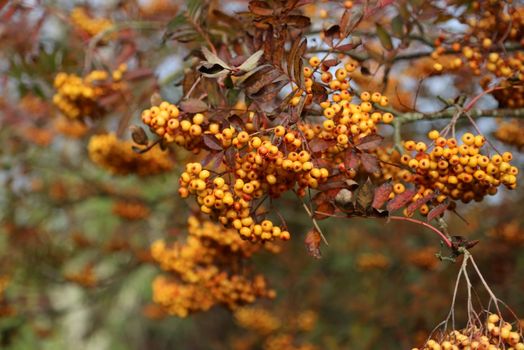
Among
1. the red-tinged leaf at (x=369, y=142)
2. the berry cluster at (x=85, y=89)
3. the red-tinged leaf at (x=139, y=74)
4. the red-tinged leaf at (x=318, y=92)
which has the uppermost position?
the red-tinged leaf at (x=318, y=92)

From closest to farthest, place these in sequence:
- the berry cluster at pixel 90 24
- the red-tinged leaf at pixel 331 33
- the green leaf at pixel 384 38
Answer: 1. the red-tinged leaf at pixel 331 33
2. the green leaf at pixel 384 38
3. the berry cluster at pixel 90 24

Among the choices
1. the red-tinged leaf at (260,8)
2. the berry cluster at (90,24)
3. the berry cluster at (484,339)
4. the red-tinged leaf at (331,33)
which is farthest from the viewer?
the berry cluster at (90,24)

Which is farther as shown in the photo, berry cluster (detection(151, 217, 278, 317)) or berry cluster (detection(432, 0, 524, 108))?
berry cluster (detection(151, 217, 278, 317))

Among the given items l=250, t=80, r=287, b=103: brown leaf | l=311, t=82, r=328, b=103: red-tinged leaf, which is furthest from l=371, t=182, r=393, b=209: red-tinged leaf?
l=250, t=80, r=287, b=103: brown leaf

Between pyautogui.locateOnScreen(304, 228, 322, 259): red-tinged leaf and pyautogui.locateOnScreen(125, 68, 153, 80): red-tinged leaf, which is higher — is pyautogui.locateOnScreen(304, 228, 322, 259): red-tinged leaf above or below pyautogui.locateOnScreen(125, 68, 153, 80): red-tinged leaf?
above

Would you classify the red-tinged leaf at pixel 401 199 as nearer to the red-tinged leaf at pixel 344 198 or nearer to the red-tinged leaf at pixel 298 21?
the red-tinged leaf at pixel 344 198

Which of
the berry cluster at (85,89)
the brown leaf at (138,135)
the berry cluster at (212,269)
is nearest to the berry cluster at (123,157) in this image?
the berry cluster at (85,89)

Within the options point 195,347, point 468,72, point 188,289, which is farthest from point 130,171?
point 195,347

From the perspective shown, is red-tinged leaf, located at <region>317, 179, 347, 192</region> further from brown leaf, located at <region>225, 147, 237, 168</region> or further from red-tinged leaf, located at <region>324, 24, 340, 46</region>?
red-tinged leaf, located at <region>324, 24, 340, 46</region>
